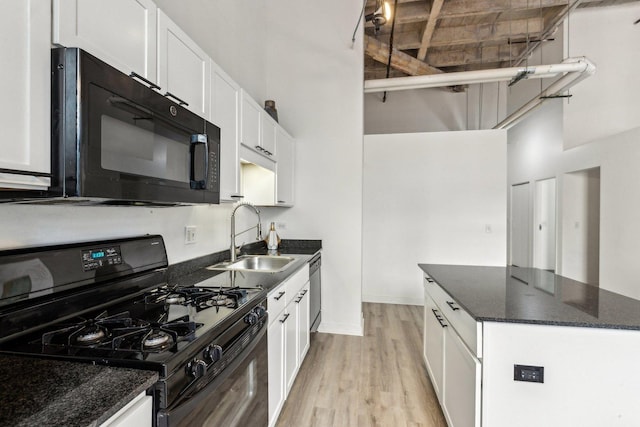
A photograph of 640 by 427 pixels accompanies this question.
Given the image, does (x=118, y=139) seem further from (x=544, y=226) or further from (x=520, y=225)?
(x=520, y=225)

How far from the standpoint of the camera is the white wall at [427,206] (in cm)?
430

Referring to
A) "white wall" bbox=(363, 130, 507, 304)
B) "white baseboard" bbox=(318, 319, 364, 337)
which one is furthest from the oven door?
"white wall" bbox=(363, 130, 507, 304)

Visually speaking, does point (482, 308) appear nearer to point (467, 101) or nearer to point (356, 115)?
point (356, 115)

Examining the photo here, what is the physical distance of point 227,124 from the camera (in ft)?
5.90

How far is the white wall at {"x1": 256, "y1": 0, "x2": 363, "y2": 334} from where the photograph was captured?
3.26 metres

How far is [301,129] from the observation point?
3.36 meters

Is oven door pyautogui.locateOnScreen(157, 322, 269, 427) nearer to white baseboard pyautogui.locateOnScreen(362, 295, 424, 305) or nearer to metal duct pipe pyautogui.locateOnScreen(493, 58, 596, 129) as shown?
white baseboard pyautogui.locateOnScreen(362, 295, 424, 305)

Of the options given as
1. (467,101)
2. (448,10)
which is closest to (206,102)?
(448,10)

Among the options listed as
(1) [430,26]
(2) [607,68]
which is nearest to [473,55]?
(1) [430,26]

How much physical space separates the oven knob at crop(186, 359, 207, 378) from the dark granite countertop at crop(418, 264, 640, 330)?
43.4 inches

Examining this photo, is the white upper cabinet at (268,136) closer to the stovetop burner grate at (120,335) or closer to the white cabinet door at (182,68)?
the white cabinet door at (182,68)

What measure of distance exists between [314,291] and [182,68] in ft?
7.14

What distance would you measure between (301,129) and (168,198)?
2.38 meters

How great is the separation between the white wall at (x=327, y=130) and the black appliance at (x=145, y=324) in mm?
1865
